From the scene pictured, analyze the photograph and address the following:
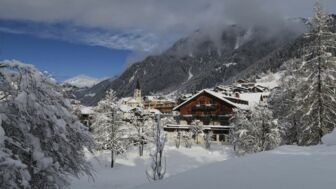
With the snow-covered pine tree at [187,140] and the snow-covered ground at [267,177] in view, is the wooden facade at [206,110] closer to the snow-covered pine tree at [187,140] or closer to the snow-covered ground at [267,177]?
the snow-covered pine tree at [187,140]

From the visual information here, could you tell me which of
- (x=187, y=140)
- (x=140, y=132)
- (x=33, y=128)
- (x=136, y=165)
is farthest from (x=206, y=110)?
(x=33, y=128)

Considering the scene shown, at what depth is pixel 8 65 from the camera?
8508 mm

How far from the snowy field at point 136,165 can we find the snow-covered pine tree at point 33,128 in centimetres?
2780

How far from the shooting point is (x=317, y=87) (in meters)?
31.5

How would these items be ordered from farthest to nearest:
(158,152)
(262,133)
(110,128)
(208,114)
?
(208,114) → (110,128) → (262,133) → (158,152)

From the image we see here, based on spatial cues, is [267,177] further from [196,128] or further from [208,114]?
[208,114]

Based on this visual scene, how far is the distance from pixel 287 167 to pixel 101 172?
41650mm

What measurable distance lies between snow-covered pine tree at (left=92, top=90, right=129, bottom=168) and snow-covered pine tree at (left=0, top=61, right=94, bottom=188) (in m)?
44.7

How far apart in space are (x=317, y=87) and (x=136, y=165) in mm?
30519

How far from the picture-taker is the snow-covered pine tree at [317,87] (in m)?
30.8

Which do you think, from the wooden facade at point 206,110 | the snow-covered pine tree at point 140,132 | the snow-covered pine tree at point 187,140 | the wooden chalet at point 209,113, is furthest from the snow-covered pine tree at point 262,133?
the wooden facade at point 206,110

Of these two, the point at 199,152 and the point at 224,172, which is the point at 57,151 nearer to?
the point at 224,172

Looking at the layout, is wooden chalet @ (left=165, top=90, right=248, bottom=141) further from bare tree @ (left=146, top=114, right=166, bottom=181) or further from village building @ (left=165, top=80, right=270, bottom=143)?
bare tree @ (left=146, top=114, right=166, bottom=181)

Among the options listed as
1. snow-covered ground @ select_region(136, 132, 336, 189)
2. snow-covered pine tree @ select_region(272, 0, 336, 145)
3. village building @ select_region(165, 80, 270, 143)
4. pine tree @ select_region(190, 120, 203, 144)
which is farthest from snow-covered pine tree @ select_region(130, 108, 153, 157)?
snow-covered ground @ select_region(136, 132, 336, 189)
